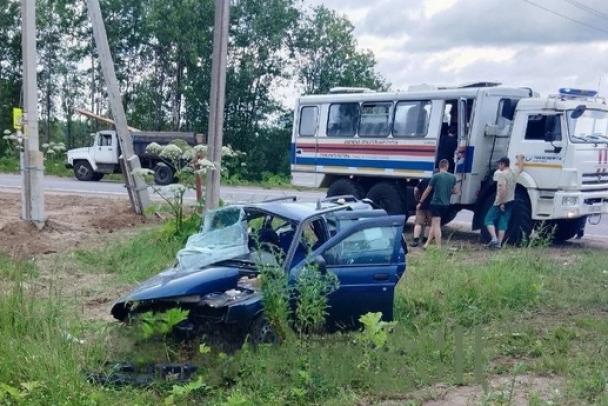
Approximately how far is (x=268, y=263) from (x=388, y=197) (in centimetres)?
826

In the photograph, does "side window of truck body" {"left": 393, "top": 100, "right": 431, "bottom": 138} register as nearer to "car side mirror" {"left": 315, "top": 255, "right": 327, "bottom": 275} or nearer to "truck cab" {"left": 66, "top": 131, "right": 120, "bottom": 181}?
→ "car side mirror" {"left": 315, "top": 255, "right": 327, "bottom": 275}

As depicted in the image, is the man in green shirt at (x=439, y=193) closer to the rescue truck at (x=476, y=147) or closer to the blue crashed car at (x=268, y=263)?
the rescue truck at (x=476, y=147)

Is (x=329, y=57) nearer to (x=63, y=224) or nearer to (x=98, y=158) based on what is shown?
(x=98, y=158)

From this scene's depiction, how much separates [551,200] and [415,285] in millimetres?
4797

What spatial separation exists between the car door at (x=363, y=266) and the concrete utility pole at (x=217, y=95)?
4.93m

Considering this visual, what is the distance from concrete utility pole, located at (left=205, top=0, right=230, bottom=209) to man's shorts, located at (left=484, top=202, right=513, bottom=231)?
16.0 feet

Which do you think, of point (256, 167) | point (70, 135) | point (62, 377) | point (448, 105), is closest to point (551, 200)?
point (448, 105)

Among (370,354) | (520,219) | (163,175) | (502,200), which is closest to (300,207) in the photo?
(370,354)

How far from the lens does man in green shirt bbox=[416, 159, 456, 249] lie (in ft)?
40.8

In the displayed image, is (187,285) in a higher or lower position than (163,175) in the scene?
higher

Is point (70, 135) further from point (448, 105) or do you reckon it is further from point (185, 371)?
point (185, 371)

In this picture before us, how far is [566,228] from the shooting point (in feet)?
44.3

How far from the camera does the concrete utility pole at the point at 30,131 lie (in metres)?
12.9

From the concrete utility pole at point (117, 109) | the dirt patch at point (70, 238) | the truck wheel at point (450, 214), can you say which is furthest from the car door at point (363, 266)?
the concrete utility pole at point (117, 109)
